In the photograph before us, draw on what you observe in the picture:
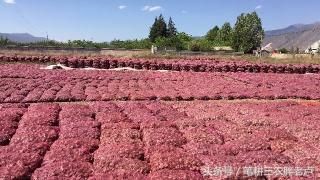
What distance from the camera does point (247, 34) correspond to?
11456 centimetres

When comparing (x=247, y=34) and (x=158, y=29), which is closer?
(x=247, y=34)

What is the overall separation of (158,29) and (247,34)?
1037 inches

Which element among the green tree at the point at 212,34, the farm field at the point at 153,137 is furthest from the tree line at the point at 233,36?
the farm field at the point at 153,137

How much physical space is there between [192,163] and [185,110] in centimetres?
871

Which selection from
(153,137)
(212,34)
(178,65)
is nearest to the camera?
(153,137)

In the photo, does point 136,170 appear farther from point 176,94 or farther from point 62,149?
point 176,94

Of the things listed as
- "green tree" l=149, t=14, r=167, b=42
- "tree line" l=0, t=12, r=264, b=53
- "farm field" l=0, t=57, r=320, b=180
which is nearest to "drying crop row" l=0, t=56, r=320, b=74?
"farm field" l=0, t=57, r=320, b=180

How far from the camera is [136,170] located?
12242 mm

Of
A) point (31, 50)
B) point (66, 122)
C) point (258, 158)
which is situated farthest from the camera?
point (31, 50)

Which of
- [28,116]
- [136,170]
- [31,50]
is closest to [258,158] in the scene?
[136,170]

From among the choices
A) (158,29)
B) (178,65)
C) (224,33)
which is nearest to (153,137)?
(178,65)

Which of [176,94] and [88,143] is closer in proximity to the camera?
[88,143]

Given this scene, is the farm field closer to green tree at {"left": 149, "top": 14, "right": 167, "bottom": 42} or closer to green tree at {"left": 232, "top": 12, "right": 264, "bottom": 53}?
green tree at {"left": 232, "top": 12, "right": 264, "bottom": 53}

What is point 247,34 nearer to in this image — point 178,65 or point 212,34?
point 212,34
